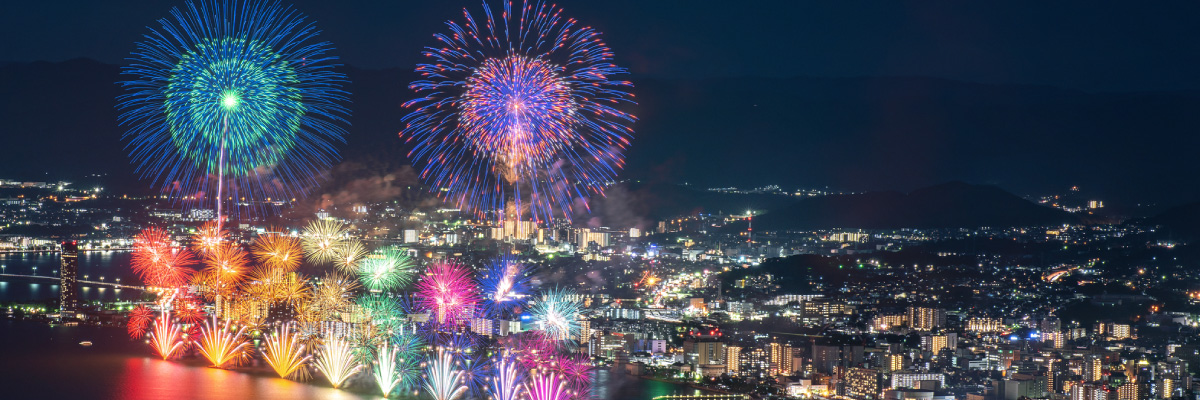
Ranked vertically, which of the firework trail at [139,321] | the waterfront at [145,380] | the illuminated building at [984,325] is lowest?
the waterfront at [145,380]

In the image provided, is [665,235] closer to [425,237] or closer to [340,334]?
[425,237]

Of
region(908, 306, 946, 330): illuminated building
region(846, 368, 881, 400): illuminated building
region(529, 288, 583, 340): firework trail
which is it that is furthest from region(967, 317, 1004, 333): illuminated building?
region(529, 288, 583, 340): firework trail

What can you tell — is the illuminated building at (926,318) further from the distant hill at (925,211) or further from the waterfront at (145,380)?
the distant hill at (925,211)

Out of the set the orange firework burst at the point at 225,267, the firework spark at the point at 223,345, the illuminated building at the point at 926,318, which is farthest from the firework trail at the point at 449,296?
the illuminated building at the point at 926,318

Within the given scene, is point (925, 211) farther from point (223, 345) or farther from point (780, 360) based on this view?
point (223, 345)

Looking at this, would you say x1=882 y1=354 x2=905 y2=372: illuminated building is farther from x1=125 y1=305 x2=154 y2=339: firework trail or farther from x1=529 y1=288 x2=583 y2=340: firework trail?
x1=125 y1=305 x2=154 y2=339: firework trail

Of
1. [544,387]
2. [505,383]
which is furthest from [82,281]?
[544,387]
